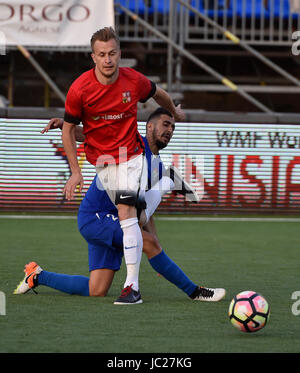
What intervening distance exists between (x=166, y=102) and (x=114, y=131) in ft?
1.69

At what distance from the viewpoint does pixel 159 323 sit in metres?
5.83

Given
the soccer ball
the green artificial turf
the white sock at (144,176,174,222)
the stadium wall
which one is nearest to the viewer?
the green artificial turf

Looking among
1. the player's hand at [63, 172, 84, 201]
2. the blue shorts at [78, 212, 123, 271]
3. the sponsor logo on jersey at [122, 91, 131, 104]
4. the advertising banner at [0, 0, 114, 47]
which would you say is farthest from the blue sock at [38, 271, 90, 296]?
the advertising banner at [0, 0, 114, 47]

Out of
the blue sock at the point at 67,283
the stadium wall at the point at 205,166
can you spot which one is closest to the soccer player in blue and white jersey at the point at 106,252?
the blue sock at the point at 67,283

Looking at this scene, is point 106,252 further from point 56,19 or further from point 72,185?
point 56,19

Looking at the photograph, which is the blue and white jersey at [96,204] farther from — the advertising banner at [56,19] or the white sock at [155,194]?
the advertising banner at [56,19]

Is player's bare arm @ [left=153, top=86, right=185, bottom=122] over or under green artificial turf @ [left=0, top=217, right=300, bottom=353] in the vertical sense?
over

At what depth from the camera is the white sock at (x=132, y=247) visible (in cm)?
660

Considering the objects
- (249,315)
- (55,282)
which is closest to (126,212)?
(55,282)

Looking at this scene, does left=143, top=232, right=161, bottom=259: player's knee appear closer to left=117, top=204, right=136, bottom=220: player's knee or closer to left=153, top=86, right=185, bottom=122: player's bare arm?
left=117, top=204, right=136, bottom=220: player's knee

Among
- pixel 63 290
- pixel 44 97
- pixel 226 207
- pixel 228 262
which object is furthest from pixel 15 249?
pixel 44 97

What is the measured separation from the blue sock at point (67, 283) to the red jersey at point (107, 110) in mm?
905

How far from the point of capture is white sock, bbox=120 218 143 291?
6598 millimetres

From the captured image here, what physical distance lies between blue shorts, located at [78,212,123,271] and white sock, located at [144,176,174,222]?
289 millimetres
